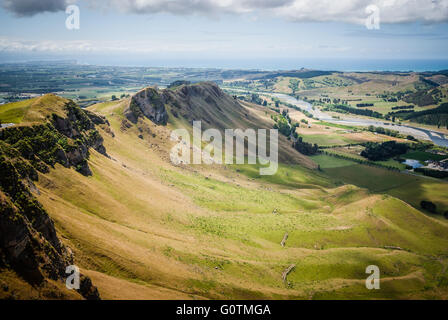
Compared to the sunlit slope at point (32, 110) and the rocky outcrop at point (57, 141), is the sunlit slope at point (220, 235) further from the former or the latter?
the sunlit slope at point (32, 110)

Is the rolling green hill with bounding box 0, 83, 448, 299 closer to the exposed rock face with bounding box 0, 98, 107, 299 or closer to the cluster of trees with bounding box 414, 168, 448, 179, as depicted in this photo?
the exposed rock face with bounding box 0, 98, 107, 299

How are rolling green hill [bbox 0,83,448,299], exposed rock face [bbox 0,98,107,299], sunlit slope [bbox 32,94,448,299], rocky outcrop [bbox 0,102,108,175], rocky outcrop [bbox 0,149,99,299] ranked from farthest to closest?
rocky outcrop [bbox 0,102,108,175], sunlit slope [bbox 32,94,448,299], rolling green hill [bbox 0,83,448,299], exposed rock face [bbox 0,98,107,299], rocky outcrop [bbox 0,149,99,299]

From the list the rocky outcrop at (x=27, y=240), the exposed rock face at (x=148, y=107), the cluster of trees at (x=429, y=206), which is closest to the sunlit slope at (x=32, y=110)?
the rocky outcrop at (x=27, y=240)

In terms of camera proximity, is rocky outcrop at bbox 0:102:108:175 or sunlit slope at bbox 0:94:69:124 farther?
sunlit slope at bbox 0:94:69:124

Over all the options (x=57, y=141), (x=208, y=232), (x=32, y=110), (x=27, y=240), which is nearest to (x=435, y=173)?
(x=208, y=232)

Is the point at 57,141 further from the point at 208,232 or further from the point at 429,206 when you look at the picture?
the point at 429,206

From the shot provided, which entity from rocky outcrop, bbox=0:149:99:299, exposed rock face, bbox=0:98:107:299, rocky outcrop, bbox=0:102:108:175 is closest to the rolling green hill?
rocky outcrop, bbox=0:102:108:175
